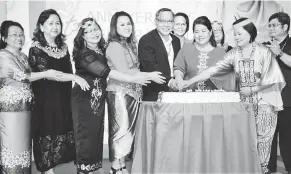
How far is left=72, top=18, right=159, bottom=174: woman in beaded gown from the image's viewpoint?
2615 millimetres

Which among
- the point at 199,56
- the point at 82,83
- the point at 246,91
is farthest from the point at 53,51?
the point at 246,91

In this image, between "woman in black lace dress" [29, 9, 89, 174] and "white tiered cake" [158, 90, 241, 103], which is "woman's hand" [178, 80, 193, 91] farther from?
"woman in black lace dress" [29, 9, 89, 174]

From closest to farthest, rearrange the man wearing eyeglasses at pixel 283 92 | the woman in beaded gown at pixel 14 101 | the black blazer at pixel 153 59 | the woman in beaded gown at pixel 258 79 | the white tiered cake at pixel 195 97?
1. the white tiered cake at pixel 195 97
2. the woman in beaded gown at pixel 14 101
3. the woman in beaded gown at pixel 258 79
4. the black blazer at pixel 153 59
5. the man wearing eyeglasses at pixel 283 92

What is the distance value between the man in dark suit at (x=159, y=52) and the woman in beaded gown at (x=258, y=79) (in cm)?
30

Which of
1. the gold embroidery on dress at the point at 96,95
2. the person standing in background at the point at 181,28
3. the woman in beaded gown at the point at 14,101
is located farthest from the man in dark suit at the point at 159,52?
the woman in beaded gown at the point at 14,101

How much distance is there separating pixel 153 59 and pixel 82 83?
674mm

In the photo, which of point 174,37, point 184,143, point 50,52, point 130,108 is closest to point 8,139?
point 50,52

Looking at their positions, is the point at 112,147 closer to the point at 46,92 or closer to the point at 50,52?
the point at 46,92

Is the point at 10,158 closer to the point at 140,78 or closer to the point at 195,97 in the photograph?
the point at 140,78

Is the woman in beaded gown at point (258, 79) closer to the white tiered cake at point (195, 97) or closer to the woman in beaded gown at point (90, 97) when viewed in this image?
the white tiered cake at point (195, 97)

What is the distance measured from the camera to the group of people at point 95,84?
2521mm

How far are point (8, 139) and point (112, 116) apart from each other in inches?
32.9

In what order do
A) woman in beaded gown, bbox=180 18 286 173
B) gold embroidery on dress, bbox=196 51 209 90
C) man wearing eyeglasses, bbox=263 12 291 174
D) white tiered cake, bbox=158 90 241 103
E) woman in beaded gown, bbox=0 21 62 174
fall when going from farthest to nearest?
man wearing eyeglasses, bbox=263 12 291 174, gold embroidery on dress, bbox=196 51 209 90, woman in beaded gown, bbox=180 18 286 173, woman in beaded gown, bbox=0 21 62 174, white tiered cake, bbox=158 90 241 103

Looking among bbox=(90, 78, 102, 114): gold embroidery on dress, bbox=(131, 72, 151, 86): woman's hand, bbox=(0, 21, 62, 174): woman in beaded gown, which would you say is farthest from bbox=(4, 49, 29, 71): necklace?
bbox=(131, 72, 151, 86): woman's hand
